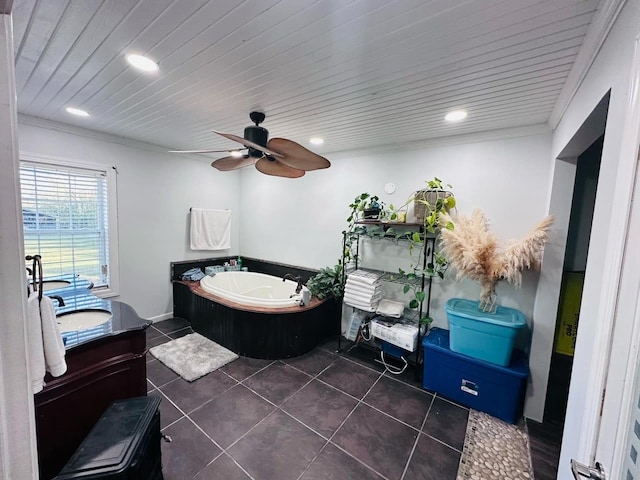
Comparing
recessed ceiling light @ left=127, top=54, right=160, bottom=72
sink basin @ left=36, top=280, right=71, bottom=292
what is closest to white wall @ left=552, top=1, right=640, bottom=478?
recessed ceiling light @ left=127, top=54, right=160, bottom=72

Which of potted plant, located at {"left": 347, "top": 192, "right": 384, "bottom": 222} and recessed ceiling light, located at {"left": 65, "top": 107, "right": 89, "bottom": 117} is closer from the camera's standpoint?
recessed ceiling light, located at {"left": 65, "top": 107, "right": 89, "bottom": 117}

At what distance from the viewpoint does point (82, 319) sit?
69.0 inches

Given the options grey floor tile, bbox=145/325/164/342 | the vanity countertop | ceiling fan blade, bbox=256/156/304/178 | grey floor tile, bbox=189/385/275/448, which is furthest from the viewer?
grey floor tile, bbox=145/325/164/342

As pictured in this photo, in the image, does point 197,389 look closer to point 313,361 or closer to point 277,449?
point 277,449

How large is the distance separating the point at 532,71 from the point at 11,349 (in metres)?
2.36

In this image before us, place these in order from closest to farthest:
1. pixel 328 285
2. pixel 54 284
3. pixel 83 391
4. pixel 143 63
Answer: pixel 83 391, pixel 143 63, pixel 54 284, pixel 328 285

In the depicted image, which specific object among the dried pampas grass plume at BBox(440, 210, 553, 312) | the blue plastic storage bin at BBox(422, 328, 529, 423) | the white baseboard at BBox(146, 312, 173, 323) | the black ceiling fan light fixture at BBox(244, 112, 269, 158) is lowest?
the white baseboard at BBox(146, 312, 173, 323)

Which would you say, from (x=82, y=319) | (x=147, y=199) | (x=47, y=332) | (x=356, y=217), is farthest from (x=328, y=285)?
(x=147, y=199)

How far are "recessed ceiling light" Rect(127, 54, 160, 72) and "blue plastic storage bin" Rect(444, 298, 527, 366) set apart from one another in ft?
9.33

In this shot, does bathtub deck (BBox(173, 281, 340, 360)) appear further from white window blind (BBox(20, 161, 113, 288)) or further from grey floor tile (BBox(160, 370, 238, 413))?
white window blind (BBox(20, 161, 113, 288))

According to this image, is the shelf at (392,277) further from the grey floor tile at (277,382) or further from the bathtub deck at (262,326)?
the grey floor tile at (277,382)

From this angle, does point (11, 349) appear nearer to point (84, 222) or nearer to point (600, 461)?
point (600, 461)

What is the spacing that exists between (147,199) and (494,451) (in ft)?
14.6

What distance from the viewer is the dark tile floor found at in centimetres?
165
